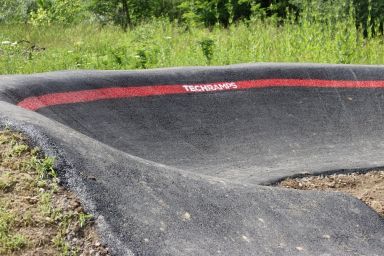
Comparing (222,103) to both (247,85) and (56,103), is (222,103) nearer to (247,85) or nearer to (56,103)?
(247,85)

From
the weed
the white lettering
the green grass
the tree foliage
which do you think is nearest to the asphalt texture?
the white lettering

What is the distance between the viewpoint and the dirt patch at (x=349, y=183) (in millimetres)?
5629

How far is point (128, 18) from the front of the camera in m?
14.8

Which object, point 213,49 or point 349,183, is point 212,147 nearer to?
point 349,183

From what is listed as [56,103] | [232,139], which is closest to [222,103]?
[232,139]

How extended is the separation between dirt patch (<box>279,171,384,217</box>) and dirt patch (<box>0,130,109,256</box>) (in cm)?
283

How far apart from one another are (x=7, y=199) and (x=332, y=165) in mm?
3710

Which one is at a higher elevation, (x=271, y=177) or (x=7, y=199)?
(x=7, y=199)

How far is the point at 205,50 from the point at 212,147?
11.3 ft

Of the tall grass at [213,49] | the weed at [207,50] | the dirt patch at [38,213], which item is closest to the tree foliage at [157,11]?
the tall grass at [213,49]

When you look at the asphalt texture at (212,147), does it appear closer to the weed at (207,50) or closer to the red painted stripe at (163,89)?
the red painted stripe at (163,89)

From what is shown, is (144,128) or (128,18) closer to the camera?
(144,128)

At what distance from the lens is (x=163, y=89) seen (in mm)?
6227

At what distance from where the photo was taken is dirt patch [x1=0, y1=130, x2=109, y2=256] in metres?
2.87
